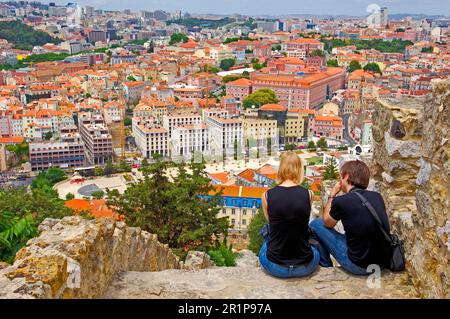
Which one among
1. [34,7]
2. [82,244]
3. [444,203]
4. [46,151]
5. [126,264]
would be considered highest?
[34,7]

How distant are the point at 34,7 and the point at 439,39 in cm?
10112

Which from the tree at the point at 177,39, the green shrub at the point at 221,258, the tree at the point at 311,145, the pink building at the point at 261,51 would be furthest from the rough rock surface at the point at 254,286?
the tree at the point at 177,39

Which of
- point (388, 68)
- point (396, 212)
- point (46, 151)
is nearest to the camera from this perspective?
point (396, 212)

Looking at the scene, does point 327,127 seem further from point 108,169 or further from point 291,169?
point 291,169

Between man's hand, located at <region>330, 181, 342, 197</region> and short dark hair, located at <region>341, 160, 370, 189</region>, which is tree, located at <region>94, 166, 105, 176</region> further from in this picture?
short dark hair, located at <region>341, 160, 370, 189</region>

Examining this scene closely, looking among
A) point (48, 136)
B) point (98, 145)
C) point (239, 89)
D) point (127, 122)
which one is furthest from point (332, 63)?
point (48, 136)

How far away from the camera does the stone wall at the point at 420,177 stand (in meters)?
2.64

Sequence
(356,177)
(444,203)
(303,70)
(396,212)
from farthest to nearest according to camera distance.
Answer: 1. (303,70)
2. (396,212)
3. (356,177)
4. (444,203)

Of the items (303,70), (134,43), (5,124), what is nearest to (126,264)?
(5,124)

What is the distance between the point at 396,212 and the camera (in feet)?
11.4

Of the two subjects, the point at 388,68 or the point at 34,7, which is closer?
the point at 388,68

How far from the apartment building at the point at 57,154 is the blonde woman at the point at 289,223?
35.4 m
